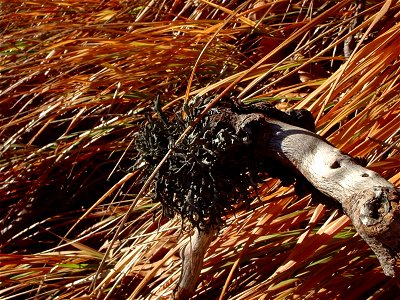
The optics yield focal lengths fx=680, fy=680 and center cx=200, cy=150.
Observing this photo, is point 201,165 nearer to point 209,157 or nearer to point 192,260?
point 209,157

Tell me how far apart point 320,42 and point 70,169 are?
0.63 metres

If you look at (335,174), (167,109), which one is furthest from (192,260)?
(167,109)

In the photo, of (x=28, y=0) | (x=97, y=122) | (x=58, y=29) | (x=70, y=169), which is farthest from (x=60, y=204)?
(x=28, y=0)

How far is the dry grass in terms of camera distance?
3.51 feet

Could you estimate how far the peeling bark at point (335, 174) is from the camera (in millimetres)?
648

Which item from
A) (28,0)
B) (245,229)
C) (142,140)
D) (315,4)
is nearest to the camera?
(142,140)

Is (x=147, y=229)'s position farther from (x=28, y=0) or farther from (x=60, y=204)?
(x=28, y=0)

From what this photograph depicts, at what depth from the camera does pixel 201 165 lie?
79 centimetres

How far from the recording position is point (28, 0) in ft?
5.53

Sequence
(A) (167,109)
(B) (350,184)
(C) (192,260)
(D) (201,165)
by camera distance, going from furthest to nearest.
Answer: (A) (167,109) < (C) (192,260) < (D) (201,165) < (B) (350,184)

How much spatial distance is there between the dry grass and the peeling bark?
24 centimetres

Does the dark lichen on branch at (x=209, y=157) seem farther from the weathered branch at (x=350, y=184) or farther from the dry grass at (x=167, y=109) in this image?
the dry grass at (x=167, y=109)

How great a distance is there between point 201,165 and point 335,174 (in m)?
0.16

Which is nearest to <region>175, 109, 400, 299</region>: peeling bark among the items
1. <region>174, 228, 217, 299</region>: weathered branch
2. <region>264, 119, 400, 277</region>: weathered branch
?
<region>264, 119, 400, 277</region>: weathered branch
